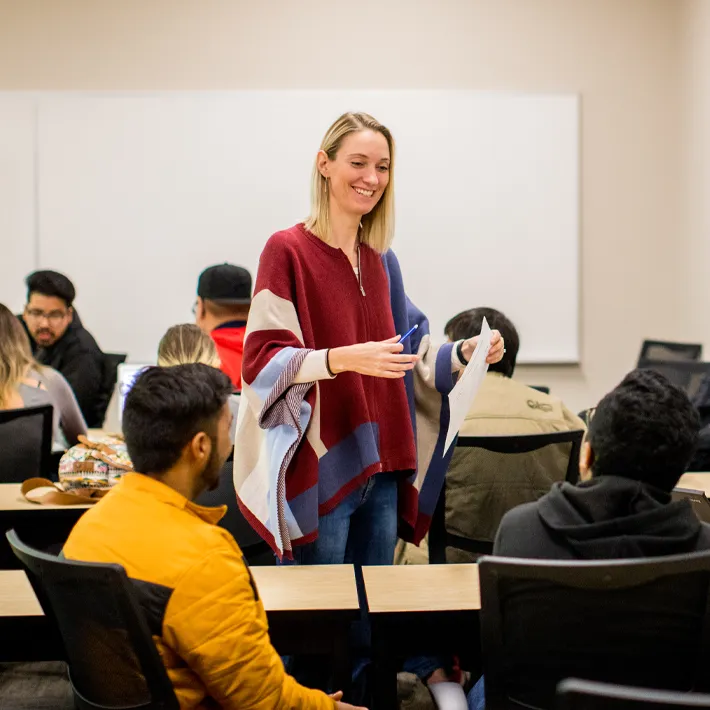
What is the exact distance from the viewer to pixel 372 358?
172 cm

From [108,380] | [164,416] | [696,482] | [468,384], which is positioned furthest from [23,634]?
[108,380]

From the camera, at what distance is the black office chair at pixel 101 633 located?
4.42 ft

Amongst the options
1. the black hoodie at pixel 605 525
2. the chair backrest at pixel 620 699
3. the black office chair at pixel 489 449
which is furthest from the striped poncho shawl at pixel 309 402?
the chair backrest at pixel 620 699

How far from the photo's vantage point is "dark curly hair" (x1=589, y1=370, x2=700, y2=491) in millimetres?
1479

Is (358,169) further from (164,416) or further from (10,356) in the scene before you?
(10,356)

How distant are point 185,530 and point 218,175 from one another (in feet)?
14.3

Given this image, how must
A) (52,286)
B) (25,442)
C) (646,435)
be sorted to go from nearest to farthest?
(646,435) → (25,442) → (52,286)

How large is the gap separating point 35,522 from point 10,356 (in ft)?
2.94

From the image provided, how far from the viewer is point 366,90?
553 centimetres

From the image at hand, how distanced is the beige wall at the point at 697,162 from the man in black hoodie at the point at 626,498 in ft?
13.7

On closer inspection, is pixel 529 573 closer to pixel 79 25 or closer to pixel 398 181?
pixel 398 181

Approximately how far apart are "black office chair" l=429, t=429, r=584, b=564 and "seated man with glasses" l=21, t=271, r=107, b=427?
243 cm

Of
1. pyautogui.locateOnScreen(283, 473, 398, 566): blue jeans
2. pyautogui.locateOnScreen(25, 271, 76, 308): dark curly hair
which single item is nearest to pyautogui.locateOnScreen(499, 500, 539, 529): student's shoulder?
pyautogui.locateOnScreen(283, 473, 398, 566): blue jeans

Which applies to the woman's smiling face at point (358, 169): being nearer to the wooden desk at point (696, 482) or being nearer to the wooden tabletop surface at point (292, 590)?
the wooden tabletop surface at point (292, 590)
